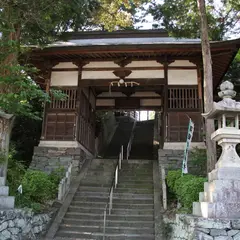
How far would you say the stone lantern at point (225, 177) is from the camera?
19.4 feet

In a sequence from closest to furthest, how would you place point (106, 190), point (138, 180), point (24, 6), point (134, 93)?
point (24, 6)
point (106, 190)
point (138, 180)
point (134, 93)

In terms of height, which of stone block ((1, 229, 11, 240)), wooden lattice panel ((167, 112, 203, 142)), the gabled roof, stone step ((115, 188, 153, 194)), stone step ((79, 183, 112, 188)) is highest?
the gabled roof

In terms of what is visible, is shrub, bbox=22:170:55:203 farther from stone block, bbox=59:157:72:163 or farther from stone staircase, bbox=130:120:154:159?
stone staircase, bbox=130:120:154:159

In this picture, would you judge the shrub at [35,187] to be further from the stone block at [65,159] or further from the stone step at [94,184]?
the stone block at [65,159]

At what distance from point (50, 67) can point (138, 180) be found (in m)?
6.33

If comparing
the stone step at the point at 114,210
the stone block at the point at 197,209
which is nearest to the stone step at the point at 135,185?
the stone step at the point at 114,210

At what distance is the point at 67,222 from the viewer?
8531 mm

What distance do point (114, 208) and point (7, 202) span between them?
3.22 m

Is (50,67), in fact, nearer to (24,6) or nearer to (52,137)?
(52,137)

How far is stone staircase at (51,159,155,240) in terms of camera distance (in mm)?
8055

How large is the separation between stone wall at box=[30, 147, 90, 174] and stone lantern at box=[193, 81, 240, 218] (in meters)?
6.23

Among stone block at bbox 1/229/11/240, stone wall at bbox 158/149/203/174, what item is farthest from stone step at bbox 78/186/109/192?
stone block at bbox 1/229/11/240

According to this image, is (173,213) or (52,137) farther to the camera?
(52,137)

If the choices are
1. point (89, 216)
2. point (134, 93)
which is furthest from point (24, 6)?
point (134, 93)
